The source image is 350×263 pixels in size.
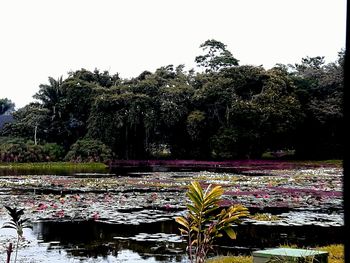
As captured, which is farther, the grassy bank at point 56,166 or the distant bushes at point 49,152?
the distant bushes at point 49,152

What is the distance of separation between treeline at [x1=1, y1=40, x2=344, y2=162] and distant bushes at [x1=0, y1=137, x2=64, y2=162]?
1756 millimetres

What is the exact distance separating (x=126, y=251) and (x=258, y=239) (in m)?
2.52

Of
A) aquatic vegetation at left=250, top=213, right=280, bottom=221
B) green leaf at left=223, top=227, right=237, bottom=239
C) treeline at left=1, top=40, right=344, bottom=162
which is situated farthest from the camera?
treeline at left=1, top=40, right=344, bottom=162

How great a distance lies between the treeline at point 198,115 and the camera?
136ft

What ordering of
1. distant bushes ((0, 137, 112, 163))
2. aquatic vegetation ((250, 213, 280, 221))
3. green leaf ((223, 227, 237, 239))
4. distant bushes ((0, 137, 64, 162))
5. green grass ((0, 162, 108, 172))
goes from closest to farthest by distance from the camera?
green leaf ((223, 227, 237, 239)) < aquatic vegetation ((250, 213, 280, 221)) < green grass ((0, 162, 108, 172)) < distant bushes ((0, 137, 64, 162)) < distant bushes ((0, 137, 112, 163))

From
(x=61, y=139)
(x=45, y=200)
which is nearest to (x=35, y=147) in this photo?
(x=61, y=139)

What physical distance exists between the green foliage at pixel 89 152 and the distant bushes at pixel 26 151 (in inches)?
48.6

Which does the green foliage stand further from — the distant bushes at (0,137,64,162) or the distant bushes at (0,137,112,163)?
the distant bushes at (0,137,64,162)

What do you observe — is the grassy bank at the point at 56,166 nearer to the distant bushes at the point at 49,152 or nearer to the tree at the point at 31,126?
the distant bushes at the point at 49,152

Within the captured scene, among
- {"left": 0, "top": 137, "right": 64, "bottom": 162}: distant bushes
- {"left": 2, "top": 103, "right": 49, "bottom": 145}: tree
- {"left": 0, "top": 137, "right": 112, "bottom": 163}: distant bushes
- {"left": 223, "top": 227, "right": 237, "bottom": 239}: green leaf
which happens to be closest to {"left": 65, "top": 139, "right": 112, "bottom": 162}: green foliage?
{"left": 0, "top": 137, "right": 112, "bottom": 163}: distant bushes

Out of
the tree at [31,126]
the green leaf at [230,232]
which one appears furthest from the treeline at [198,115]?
the green leaf at [230,232]

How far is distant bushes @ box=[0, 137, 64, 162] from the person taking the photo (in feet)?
127

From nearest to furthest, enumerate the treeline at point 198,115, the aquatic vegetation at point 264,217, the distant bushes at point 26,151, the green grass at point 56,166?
the aquatic vegetation at point 264,217, the green grass at point 56,166, the distant bushes at point 26,151, the treeline at point 198,115

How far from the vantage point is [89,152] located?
1572 inches
